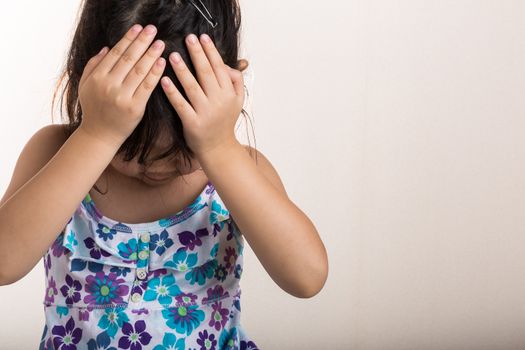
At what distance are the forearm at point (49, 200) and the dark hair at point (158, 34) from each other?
0.04 m

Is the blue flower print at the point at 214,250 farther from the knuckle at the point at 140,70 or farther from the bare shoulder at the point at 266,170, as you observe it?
the knuckle at the point at 140,70

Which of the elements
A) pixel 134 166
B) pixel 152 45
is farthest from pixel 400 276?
pixel 152 45

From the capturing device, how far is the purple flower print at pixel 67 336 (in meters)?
0.90

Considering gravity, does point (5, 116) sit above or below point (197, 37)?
above

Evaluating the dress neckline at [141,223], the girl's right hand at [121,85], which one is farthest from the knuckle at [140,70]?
the dress neckline at [141,223]

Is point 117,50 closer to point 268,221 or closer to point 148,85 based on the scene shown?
point 148,85

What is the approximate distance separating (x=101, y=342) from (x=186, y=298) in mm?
94

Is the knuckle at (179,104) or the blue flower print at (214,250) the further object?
the blue flower print at (214,250)

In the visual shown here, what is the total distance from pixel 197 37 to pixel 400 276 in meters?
0.92

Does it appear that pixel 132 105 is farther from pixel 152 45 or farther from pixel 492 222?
pixel 492 222

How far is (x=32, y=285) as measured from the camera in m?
1.60

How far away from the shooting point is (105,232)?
916 millimetres

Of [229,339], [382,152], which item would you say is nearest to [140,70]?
[229,339]

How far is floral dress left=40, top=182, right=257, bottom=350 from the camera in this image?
0.90m
